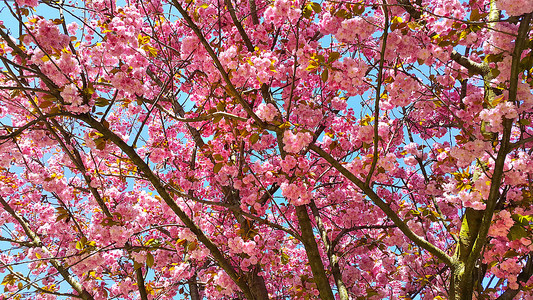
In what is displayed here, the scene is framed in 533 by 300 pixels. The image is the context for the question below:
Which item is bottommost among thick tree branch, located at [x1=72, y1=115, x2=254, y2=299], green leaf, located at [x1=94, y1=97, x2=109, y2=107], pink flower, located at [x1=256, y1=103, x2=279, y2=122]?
thick tree branch, located at [x1=72, y1=115, x2=254, y2=299]

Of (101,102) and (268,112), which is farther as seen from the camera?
(268,112)

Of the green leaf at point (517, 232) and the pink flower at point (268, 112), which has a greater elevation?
the pink flower at point (268, 112)

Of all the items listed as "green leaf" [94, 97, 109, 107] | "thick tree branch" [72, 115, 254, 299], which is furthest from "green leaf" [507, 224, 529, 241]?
"green leaf" [94, 97, 109, 107]

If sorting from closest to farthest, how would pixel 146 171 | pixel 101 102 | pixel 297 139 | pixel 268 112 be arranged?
pixel 101 102 → pixel 146 171 → pixel 297 139 → pixel 268 112

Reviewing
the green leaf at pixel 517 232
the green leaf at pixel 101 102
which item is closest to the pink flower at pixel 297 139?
the green leaf at pixel 101 102

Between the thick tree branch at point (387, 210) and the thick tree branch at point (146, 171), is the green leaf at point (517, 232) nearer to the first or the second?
the thick tree branch at point (387, 210)

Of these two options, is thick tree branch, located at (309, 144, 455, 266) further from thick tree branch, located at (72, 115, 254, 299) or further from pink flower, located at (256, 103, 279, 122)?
thick tree branch, located at (72, 115, 254, 299)

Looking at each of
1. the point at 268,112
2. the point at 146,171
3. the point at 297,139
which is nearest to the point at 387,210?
the point at 297,139

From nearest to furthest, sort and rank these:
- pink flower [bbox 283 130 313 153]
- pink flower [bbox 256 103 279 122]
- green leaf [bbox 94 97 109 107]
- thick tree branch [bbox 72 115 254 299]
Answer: green leaf [bbox 94 97 109 107] → thick tree branch [bbox 72 115 254 299] → pink flower [bbox 283 130 313 153] → pink flower [bbox 256 103 279 122]

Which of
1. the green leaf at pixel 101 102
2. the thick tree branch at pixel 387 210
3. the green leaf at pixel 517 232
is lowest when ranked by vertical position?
the green leaf at pixel 517 232

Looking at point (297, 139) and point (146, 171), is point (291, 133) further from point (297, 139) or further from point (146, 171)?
point (146, 171)

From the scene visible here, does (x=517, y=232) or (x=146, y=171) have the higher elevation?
(x=146, y=171)

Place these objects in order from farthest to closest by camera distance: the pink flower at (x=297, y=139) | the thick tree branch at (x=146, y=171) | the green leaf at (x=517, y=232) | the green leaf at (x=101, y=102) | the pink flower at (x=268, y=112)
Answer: the pink flower at (x=268, y=112) → the pink flower at (x=297, y=139) → the green leaf at (x=517, y=232) → the thick tree branch at (x=146, y=171) → the green leaf at (x=101, y=102)

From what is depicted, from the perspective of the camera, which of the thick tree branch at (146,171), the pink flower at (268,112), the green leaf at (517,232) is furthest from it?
the pink flower at (268,112)
